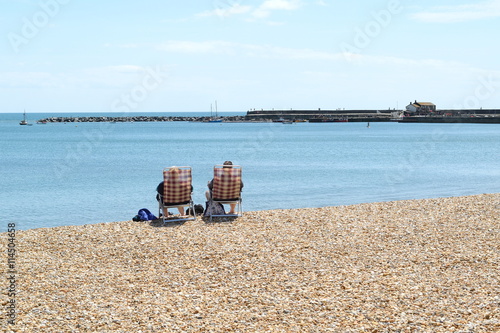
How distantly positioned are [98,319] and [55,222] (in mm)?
10963

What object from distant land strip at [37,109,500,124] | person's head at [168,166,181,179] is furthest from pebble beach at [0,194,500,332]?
distant land strip at [37,109,500,124]

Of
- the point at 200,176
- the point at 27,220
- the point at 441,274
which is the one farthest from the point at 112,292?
the point at 200,176

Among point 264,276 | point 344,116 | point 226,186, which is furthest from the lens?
point 344,116

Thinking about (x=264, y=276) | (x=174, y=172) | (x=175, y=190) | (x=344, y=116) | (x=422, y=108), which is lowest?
(x=264, y=276)

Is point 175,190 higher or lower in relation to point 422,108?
lower

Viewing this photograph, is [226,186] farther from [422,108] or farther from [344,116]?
[344,116]

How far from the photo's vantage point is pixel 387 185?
79.9 feet

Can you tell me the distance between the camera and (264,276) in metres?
6.90

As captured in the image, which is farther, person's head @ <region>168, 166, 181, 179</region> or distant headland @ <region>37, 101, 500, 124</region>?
distant headland @ <region>37, 101, 500, 124</region>

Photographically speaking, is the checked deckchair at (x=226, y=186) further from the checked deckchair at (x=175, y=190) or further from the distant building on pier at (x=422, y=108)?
the distant building on pier at (x=422, y=108)

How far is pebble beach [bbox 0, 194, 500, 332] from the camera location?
17.6 ft

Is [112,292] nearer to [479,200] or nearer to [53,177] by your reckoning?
[479,200]

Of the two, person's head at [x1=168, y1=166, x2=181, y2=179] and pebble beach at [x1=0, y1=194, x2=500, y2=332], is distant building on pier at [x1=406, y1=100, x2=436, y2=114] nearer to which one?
pebble beach at [x1=0, y1=194, x2=500, y2=332]

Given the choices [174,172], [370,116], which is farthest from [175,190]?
[370,116]
